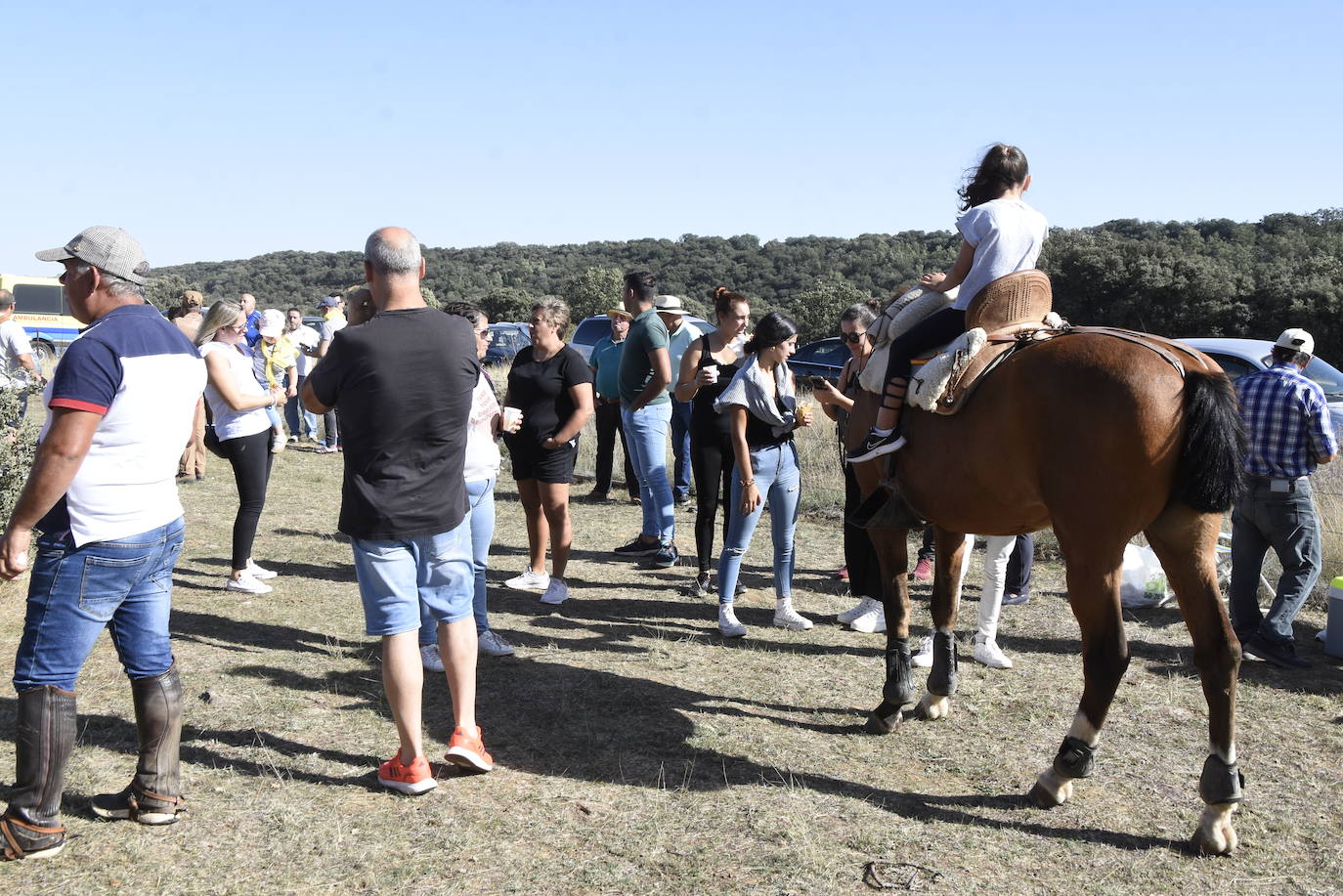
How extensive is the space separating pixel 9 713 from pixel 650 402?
4684mm

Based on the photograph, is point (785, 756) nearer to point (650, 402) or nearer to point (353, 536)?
point (353, 536)

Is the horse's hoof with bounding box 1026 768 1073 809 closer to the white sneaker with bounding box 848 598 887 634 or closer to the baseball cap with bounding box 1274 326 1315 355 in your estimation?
the white sneaker with bounding box 848 598 887 634

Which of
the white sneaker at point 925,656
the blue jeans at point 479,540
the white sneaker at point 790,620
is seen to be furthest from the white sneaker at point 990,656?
the blue jeans at point 479,540

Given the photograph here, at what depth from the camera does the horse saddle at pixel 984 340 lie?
402 cm

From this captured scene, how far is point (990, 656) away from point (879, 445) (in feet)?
5.86

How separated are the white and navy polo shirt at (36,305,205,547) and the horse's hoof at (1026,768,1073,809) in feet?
11.0

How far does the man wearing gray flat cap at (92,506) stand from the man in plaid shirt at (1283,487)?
17.5 feet

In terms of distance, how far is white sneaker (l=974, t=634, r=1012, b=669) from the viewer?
5.52 meters

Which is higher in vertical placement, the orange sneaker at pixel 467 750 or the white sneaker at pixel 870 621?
the orange sneaker at pixel 467 750

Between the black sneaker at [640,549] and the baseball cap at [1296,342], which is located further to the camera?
the black sneaker at [640,549]

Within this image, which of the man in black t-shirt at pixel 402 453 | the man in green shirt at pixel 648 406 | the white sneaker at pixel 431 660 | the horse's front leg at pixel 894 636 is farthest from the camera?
the man in green shirt at pixel 648 406

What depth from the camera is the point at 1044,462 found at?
12.1 ft

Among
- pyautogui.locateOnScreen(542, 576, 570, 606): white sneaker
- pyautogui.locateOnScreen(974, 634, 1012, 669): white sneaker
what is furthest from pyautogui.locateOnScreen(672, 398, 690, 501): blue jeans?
pyautogui.locateOnScreen(974, 634, 1012, 669): white sneaker

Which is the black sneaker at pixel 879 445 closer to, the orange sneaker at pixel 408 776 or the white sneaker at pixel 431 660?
the orange sneaker at pixel 408 776
